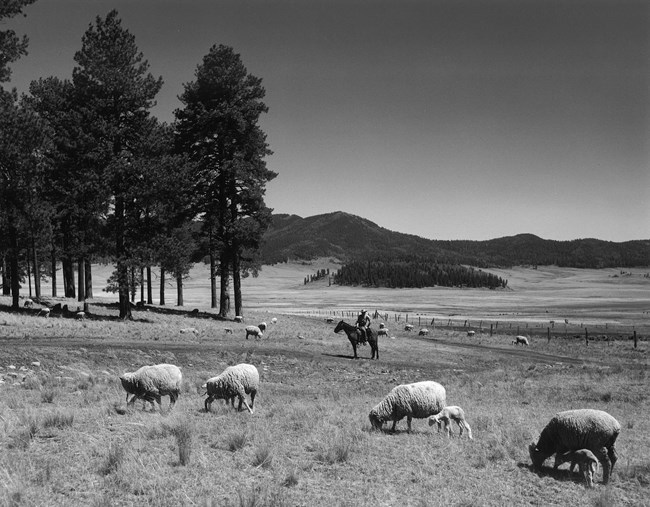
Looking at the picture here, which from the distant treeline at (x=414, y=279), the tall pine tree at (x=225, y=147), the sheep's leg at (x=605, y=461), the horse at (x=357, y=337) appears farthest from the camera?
the distant treeline at (x=414, y=279)

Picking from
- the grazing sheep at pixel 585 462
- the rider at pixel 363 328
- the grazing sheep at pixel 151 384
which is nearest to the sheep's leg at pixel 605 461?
the grazing sheep at pixel 585 462

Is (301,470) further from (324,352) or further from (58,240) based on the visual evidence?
(58,240)

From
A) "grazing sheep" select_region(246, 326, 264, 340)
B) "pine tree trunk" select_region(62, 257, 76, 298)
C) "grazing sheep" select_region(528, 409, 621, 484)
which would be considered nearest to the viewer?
"grazing sheep" select_region(528, 409, 621, 484)

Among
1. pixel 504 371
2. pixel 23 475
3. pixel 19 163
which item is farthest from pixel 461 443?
pixel 19 163

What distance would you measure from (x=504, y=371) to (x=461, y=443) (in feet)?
51.3

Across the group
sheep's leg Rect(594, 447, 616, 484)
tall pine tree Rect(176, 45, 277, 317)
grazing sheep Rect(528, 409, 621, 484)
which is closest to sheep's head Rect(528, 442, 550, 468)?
grazing sheep Rect(528, 409, 621, 484)

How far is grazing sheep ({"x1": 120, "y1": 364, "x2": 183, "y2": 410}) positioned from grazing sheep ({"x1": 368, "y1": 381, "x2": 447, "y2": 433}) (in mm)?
5173

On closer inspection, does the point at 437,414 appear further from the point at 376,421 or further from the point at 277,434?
the point at 277,434

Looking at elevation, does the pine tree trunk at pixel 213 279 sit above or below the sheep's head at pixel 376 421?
above

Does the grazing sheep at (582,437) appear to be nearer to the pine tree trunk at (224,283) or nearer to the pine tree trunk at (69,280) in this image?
the pine tree trunk at (224,283)

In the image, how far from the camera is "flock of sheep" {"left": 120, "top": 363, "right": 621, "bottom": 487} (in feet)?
26.8

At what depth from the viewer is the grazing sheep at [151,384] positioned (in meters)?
11.9

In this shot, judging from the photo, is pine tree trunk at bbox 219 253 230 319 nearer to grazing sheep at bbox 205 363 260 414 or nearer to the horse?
the horse

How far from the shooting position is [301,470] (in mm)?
7715
